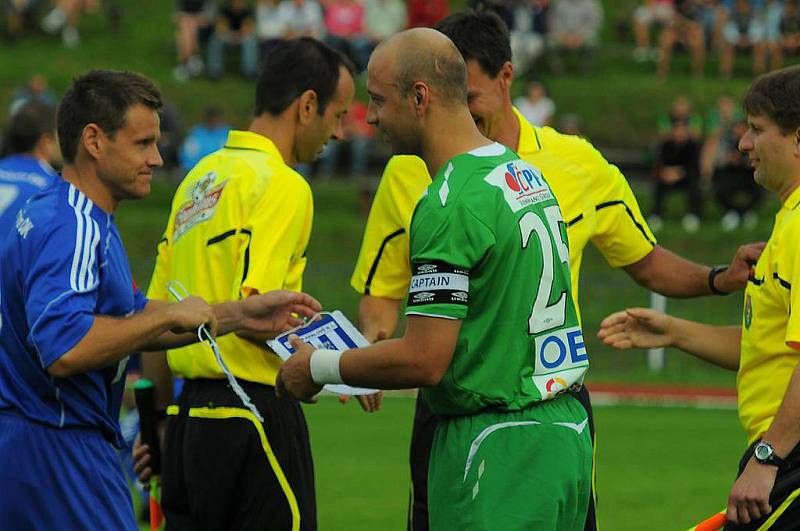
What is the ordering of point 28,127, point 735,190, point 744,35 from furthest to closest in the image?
point 744,35, point 735,190, point 28,127

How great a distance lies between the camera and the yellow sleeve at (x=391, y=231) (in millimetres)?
6359

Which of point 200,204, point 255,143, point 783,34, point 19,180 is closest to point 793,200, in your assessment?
point 255,143

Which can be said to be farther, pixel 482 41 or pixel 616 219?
pixel 616 219

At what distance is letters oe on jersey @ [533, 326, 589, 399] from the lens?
4.91m

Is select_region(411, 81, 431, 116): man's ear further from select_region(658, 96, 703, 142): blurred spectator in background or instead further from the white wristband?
select_region(658, 96, 703, 142): blurred spectator in background

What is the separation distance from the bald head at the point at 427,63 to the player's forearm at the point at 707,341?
6.09ft

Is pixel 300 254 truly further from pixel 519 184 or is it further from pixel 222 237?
pixel 519 184

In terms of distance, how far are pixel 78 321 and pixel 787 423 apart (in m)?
2.58

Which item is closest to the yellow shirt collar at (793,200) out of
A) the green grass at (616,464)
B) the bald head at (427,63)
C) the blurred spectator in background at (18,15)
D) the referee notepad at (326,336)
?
the bald head at (427,63)

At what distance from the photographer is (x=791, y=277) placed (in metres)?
5.36

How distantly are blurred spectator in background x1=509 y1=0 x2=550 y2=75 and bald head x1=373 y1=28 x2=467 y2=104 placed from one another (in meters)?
23.1

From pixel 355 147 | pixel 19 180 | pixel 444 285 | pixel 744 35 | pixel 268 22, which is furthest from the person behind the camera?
pixel 744 35

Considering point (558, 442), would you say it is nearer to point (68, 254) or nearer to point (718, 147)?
point (68, 254)

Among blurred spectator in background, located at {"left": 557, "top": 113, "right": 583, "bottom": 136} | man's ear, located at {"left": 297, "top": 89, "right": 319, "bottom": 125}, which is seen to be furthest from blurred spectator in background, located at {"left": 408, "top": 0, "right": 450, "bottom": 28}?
man's ear, located at {"left": 297, "top": 89, "right": 319, "bottom": 125}
